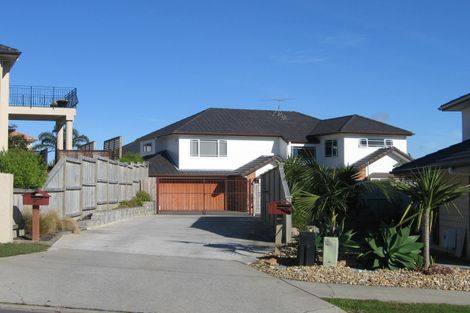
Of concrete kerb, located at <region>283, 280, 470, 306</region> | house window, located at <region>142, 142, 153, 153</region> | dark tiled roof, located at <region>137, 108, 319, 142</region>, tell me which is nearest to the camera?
concrete kerb, located at <region>283, 280, 470, 306</region>

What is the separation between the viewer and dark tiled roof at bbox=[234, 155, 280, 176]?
136 ft

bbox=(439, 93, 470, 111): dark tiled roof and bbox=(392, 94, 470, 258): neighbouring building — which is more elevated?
bbox=(439, 93, 470, 111): dark tiled roof

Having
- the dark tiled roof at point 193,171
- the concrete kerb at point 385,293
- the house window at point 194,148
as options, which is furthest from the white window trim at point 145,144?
the concrete kerb at point 385,293

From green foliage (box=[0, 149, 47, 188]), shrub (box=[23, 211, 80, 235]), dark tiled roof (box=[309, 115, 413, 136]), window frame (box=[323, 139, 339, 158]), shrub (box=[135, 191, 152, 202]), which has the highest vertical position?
dark tiled roof (box=[309, 115, 413, 136])

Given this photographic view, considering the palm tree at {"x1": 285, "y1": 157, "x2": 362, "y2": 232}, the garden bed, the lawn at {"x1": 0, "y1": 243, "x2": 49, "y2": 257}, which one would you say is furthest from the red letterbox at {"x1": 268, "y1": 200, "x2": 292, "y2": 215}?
the lawn at {"x1": 0, "y1": 243, "x2": 49, "y2": 257}

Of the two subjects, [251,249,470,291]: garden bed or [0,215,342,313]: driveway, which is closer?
[0,215,342,313]: driveway

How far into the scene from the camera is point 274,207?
644 inches

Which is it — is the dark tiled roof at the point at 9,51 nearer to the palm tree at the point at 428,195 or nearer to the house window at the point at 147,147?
the palm tree at the point at 428,195

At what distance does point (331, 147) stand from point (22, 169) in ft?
99.7

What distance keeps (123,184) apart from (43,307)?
71.3ft

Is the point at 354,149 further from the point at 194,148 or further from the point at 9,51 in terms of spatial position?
the point at 9,51

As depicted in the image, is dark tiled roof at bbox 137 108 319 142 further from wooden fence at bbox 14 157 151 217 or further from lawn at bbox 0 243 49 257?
lawn at bbox 0 243 49 257

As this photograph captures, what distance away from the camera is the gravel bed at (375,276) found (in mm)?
12031

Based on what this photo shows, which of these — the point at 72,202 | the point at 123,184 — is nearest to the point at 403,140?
the point at 123,184
